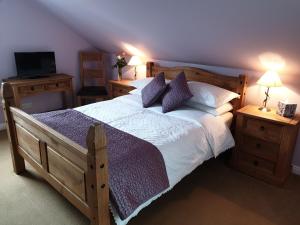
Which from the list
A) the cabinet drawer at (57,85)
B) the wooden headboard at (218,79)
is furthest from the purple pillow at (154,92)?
the cabinet drawer at (57,85)

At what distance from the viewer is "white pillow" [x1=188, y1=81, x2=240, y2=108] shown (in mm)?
2611

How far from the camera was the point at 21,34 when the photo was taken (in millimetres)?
3686

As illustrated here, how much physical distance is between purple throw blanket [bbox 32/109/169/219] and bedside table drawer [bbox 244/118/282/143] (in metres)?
1.19

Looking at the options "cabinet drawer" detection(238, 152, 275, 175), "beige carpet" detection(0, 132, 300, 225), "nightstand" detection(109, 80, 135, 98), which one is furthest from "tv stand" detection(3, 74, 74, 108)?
"cabinet drawer" detection(238, 152, 275, 175)

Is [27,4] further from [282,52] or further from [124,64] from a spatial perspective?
[282,52]

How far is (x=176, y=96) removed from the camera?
8.82 feet

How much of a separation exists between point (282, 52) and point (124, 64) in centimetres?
248

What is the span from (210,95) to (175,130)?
689mm

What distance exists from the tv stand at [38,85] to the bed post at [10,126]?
94 cm

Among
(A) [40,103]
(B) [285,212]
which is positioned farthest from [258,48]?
(A) [40,103]

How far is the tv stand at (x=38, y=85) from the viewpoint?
3408mm

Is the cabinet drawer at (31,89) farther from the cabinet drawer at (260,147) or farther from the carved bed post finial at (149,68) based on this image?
the cabinet drawer at (260,147)

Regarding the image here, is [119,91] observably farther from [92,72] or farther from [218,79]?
[218,79]

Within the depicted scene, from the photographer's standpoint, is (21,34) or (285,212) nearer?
(285,212)
